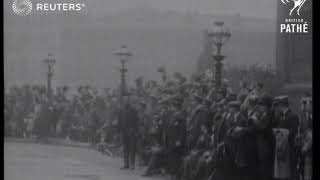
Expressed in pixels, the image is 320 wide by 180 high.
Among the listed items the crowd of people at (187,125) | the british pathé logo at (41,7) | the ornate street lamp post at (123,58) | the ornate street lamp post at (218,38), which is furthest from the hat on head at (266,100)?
the british pathé logo at (41,7)

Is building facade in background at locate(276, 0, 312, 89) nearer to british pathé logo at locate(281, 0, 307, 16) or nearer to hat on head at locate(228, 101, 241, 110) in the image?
british pathé logo at locate(281, 0, 307, 16)

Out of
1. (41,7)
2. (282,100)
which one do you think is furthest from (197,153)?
(41,7)

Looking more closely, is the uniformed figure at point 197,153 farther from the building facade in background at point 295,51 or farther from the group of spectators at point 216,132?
the building facade in background at point 295,51

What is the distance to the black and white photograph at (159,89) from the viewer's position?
6.05m

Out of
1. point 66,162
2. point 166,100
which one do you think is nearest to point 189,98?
point 166,100

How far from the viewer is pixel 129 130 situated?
20.3 ft

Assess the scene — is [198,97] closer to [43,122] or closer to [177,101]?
[177,101]

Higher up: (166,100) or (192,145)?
(166,100)

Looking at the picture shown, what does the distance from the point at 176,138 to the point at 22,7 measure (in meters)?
1.79

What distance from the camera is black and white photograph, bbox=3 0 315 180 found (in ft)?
19.8

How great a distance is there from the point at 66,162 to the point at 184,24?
5.27ft

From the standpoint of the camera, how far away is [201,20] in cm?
610

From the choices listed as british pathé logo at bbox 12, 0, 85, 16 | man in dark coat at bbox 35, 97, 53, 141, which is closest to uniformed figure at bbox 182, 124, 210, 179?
man in dark coat at bbox 35, 97, 53, 141
